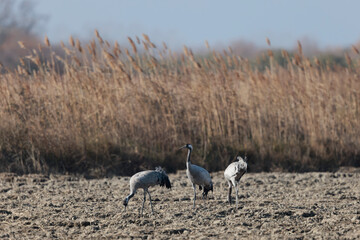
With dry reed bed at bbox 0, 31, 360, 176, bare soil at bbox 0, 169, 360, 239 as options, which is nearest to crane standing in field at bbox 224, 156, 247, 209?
bare soil at bbox 0, 169, 360, 239

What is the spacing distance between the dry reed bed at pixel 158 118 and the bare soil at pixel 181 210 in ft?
2.28

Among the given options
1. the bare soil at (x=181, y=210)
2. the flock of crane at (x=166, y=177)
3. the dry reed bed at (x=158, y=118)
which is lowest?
the bare soil at (x=181, y=210)

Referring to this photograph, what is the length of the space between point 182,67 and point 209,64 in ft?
1.44

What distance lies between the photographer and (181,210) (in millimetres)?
5914

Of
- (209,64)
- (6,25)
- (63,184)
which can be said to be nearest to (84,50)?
(209,64)

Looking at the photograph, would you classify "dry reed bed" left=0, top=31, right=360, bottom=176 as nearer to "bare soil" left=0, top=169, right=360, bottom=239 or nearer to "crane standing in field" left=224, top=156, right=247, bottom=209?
"bare soil" left=0, top=169, right=360, bottom=239

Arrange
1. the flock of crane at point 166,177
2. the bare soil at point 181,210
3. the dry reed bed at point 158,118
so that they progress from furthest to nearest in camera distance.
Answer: the dry reed bed at point 158,118
the flock of crane at point 166,177
the bare soil at point 181,210

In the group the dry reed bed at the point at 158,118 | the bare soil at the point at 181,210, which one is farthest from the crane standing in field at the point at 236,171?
the dry reed bed at the point at 158,118

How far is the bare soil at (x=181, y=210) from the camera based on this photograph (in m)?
5.12

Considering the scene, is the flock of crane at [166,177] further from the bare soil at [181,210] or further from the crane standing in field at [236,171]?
the bare soil at [181,210]

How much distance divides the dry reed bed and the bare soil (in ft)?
2.28

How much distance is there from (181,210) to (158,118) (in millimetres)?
3309

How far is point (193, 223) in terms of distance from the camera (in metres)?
5.38

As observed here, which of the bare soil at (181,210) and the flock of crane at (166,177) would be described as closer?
the bare soil at (181,210)
